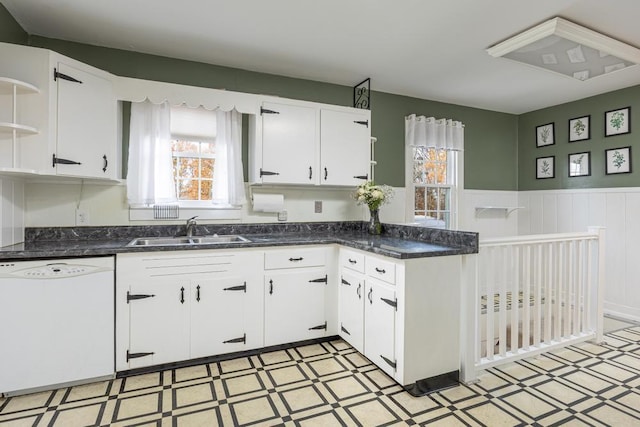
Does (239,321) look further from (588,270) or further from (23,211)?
(588,270)

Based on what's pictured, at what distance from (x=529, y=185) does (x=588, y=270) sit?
2.18m

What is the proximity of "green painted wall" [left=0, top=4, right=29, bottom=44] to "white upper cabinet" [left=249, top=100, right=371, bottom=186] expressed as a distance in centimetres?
174

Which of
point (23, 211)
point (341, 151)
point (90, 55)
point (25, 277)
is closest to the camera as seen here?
point (25, 277)

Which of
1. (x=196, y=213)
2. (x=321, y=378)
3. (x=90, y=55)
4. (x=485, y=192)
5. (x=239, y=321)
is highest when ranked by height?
(x=90, y=55)

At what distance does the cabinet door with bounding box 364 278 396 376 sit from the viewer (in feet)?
7.41

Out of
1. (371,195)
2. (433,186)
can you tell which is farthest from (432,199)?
(371,195)

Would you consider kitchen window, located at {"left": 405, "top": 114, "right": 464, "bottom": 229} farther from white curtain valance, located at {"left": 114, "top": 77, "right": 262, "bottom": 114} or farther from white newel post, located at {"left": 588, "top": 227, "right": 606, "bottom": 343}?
white curtain valance, located at {"left": 114, "top": 77, "right": 262, "bottom": 114}

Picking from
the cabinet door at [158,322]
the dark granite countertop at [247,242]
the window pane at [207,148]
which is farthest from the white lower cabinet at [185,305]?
the window pane at [207,148]

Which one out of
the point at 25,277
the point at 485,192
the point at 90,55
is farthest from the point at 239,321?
the point at 485,192

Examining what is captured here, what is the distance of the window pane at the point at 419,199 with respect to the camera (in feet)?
14.1

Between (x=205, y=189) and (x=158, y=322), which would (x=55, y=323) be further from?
(x=205, y=189)

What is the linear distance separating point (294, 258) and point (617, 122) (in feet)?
12.8

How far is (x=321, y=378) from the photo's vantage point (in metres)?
2.38

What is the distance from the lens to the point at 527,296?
2.61 meters
